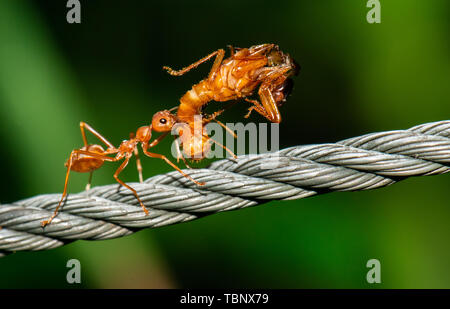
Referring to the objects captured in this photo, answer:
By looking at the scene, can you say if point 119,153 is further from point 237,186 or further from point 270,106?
point 237,186

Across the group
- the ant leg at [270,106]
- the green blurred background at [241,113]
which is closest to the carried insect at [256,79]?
the ant leg at [270,106]

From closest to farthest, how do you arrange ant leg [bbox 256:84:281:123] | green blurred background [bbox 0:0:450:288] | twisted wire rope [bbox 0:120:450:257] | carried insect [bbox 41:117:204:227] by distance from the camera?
twisted wire rope [bbox 0:120:450:257] < ant leg [bbox 256:84:281:123] < carried insect [bbox 41:117:204:227] < green blurred background [bbox 0:0:450:288]

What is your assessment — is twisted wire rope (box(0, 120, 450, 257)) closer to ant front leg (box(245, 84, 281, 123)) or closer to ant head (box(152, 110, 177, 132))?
ant front leg (box(245, 84, 281, 123))

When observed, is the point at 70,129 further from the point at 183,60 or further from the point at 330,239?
the point at 330,239

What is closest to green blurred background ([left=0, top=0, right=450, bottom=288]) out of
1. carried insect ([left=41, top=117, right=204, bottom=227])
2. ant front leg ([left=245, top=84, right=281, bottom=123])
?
carried insect ([left=41, top=117, right=204, bottom=227])

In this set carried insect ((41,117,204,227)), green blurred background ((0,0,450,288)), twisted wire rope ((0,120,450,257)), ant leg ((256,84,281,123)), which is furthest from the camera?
green blurred background ((0,0,450,288))

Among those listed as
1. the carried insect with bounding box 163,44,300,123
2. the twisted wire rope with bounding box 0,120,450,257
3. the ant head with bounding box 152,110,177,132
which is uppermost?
the carried insect with bounding box 163,44,300,123

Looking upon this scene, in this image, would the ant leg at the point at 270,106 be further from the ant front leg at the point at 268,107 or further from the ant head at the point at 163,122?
the ant head at the point at 163,122
